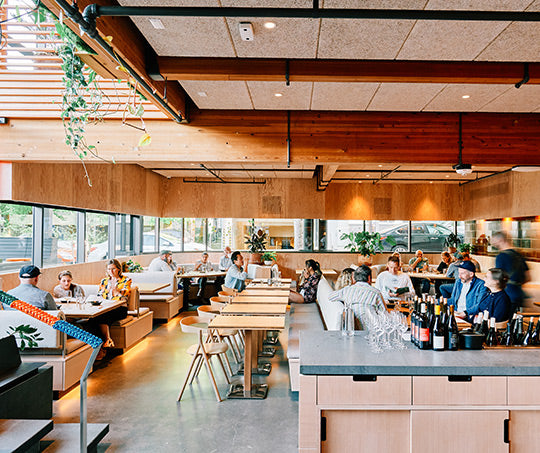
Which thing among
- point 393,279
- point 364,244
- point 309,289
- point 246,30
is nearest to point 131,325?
point 309,289

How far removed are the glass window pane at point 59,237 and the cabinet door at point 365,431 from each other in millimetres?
6441

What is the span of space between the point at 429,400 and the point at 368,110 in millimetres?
4256

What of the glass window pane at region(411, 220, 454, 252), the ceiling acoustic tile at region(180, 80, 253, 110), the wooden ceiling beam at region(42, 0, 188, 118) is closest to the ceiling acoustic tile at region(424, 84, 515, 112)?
the ceiling acoustic tile at region(180, 80, 253, 110)

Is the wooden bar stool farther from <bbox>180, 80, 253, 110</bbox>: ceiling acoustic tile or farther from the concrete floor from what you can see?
<bbox>180, 80, 253, 110</bbox>: ceiling acoustic tile

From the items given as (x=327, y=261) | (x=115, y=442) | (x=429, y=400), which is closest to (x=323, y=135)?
(x=429, y=400)

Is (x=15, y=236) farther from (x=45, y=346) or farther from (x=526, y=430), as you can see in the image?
(x=526, y=430)

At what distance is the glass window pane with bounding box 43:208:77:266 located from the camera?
289 inches

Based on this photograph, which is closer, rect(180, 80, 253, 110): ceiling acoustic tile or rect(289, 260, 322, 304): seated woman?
rect(180, 80, 253, 110): ceiling acoustic tile

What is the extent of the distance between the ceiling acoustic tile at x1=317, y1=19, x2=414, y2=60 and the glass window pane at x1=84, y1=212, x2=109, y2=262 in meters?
6.83

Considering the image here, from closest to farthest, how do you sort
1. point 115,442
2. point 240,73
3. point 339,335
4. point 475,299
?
point 339,335 < point 115,442 < point 240,73 < point 475,299

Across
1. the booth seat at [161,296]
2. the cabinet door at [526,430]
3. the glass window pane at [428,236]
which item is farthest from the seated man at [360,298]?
the glass window pane at [428,236]

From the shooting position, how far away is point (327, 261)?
12.6 m

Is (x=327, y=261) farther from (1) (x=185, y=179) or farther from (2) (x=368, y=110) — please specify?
(2) (x=368, y=110)

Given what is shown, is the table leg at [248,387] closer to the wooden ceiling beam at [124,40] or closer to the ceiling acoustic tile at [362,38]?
the wooden ceiling beam at [124,40]
